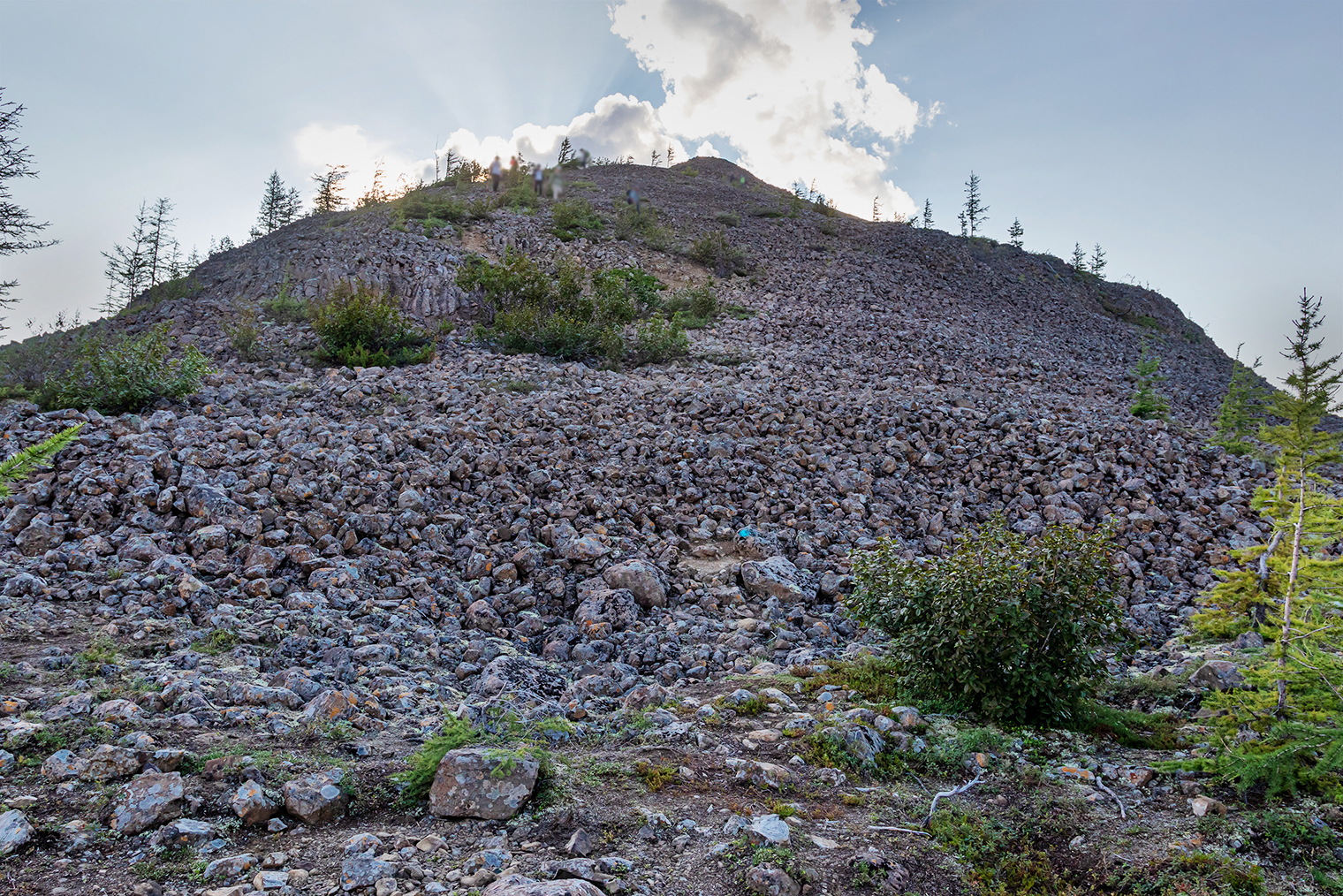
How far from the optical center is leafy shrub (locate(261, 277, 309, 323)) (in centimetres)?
1452

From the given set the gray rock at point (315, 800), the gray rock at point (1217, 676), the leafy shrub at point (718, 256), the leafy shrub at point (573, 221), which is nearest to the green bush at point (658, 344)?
the leafy shrub at point (718, 256)

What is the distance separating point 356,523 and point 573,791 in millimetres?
4230

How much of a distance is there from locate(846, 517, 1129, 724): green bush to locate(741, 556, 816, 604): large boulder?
73.1 inches

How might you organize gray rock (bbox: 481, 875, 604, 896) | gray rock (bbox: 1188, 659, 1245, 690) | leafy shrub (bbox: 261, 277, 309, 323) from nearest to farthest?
1. gray rock (bbox: 481, 875, 604, 896)
2. gray rock (bbox: 1188, 659, 1245, 690)
3. leafy shrub (bbox: 261, 277, 309, 323)

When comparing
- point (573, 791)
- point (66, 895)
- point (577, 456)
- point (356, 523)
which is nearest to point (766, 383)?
point (577, 456)

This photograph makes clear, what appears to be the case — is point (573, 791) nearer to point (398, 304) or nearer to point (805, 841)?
point (805, 841)

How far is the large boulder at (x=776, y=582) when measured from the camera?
6.50 m

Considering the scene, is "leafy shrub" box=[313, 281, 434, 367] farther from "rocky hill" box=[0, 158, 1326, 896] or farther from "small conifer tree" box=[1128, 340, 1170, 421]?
"small conifer tree" box=[1128, 340, 1170, 421]

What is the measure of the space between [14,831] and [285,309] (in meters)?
14.2

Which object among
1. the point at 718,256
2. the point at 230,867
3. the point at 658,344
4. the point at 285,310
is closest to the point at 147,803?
the point at 230,867

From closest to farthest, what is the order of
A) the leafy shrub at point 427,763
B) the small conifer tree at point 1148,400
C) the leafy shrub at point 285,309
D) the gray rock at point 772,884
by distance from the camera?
the gray rock at point 772,884, the leafy shrub at point 427,763, the small conifer tree at point 1148,400, the leafy shrub at point 285,309

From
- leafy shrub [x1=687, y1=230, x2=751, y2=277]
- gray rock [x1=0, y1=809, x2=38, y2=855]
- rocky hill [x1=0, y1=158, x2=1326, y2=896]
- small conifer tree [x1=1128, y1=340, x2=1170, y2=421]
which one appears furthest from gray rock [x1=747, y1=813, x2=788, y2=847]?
leafy shrub [x1=687, y1=230, x2=751, y2=277]

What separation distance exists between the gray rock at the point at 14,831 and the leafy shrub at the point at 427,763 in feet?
4.51

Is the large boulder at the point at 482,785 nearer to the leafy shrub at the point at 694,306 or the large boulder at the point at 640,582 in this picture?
the large boulder at the point at 640,582
